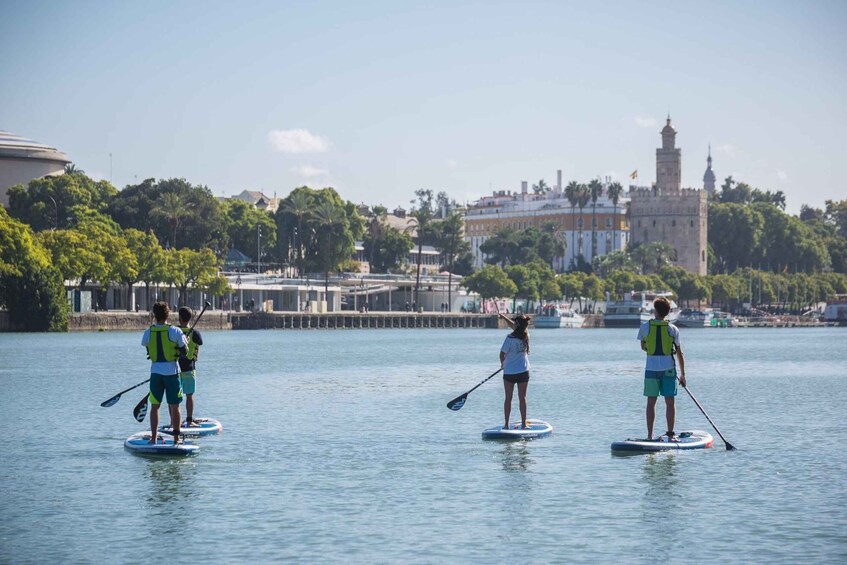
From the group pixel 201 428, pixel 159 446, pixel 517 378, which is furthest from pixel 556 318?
pixel 159 446

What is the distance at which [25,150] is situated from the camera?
15675 centimetres

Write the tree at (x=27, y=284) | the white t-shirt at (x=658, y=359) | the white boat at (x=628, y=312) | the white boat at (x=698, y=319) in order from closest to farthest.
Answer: the white t-shirt at (x=658, y=359), the tree at (x=27, y=284), the white boat at (x=628, y=312), the white boat at (x=698, y=319)

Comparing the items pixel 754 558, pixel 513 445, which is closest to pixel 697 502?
pixel 754 558

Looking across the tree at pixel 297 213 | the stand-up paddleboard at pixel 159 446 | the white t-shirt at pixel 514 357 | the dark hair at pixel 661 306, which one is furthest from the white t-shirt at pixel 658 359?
the tree at pixel 297 213

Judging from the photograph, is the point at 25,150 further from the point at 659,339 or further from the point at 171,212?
the point at 659,339

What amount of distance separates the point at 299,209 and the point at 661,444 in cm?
13869

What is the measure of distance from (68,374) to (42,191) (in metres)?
94.9

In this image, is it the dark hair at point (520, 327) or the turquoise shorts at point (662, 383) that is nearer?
the turquoise shorts at point (662, 383)

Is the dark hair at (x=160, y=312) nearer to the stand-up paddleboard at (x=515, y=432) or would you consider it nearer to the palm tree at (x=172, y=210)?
the stand-up paddleboard at (x=515, y=432)

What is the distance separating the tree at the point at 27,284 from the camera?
93.4 meters

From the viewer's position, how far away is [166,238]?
147 meters

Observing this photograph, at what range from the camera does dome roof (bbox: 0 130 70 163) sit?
156 metres

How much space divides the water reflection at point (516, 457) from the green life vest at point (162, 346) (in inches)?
215

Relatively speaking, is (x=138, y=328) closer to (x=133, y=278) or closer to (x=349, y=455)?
(x=133, y=278)
